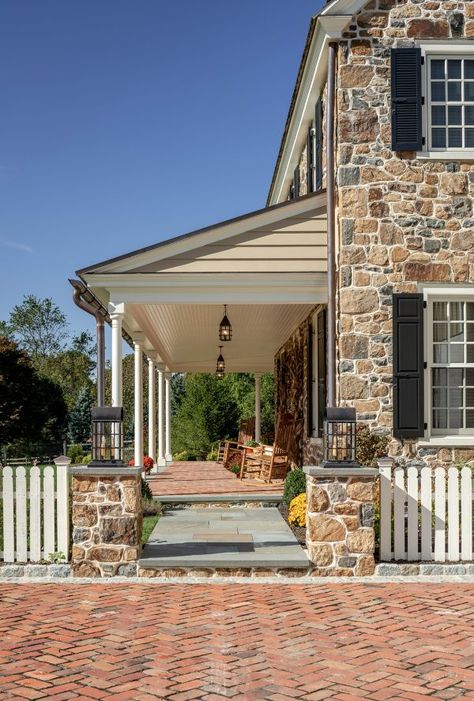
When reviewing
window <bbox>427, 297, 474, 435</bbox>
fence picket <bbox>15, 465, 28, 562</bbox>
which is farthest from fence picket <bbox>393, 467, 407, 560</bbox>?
fence picket <bbox>15, 465, 28, 562</bbox>

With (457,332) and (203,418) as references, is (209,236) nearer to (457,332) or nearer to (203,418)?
(457,332)

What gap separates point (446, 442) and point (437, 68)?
475 centimetres

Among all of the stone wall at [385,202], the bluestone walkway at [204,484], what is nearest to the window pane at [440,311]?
the stone wall at [385,202]

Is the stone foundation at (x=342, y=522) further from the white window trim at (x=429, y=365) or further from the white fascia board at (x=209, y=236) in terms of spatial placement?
the white fascia board at (x=209, y=236)

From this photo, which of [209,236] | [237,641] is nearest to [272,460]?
[209,236]

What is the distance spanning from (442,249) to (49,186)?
93.4 feet

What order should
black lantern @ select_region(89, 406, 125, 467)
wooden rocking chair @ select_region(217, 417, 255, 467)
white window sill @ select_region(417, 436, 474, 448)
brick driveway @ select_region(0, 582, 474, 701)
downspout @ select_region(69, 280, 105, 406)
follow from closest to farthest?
brick driveway @ select_region(0, 582, 474, 701)
black lantern @ select_region(89, 406, 125, 467)
white window sill @ select_region(417, 436, 474, 448)
downspout @ select_region(69, 280, 105, 406)
wooden rocking chair @ select_region(217, 417, 255, 467)

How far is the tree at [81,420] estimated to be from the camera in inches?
1559

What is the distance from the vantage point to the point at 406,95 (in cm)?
1005

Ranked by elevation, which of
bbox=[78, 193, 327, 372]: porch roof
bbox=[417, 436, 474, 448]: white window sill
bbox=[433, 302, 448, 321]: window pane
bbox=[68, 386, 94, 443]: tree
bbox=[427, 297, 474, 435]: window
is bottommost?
bbox=[68, 386, 94, 443]: tree

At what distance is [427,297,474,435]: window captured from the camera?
10250 millimetres

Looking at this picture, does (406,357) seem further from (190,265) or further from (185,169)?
(185,169)

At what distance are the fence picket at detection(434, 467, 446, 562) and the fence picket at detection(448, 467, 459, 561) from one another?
57 millimetres

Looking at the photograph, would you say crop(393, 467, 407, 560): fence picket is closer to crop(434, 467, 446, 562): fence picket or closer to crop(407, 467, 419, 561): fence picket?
crop(407, 467, 419, 561): fence picket
